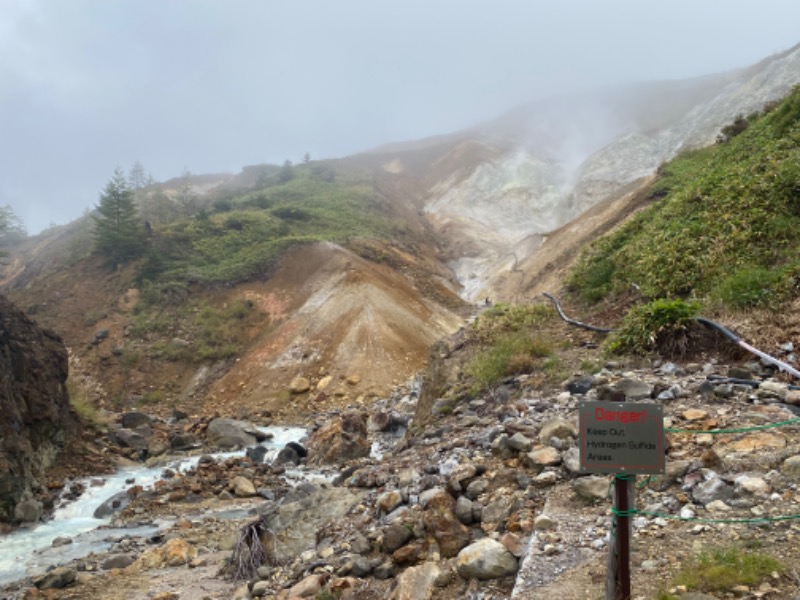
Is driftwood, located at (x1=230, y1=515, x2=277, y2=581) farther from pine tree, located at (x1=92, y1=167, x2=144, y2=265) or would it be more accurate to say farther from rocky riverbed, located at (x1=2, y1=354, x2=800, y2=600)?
pine tree, located at (x1=92, y1=167, x2=144, y2=265)

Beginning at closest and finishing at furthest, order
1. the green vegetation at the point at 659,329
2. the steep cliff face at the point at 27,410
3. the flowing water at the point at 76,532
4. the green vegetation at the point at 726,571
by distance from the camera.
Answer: the green vegetation at the point at 726,571
the green vegetation at the point at 659,329
the flowing water at the point at 76,532
the steep cliff face at the point at 27,410

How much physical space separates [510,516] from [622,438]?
215cm

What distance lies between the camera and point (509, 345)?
11117 millimetres

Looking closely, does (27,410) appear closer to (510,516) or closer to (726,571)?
(510,516)

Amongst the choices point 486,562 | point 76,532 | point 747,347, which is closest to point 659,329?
point 747,347

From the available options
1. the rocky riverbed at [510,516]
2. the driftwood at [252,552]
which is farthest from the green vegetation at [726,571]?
the driftwood at [252,552]

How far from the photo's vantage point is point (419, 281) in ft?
124

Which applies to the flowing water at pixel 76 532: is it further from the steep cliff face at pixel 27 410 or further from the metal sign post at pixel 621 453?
the metal sign post at pixel 621 453

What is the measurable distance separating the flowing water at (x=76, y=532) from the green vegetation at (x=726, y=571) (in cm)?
1093

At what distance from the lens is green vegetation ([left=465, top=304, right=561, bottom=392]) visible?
10.5 metres

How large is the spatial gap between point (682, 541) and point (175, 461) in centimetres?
1659

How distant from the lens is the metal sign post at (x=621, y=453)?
365 centimetres

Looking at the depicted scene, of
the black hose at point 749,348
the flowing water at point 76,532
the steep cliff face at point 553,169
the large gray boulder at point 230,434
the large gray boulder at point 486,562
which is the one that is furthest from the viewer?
the steep cliff face at point 553,169

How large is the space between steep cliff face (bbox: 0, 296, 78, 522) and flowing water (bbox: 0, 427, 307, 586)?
2.54ft
